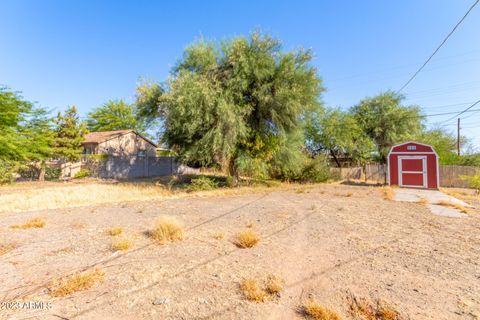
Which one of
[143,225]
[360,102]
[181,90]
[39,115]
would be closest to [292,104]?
[181,90]

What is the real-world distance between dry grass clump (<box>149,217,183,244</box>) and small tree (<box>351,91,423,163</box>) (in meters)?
19.2

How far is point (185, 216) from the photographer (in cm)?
590

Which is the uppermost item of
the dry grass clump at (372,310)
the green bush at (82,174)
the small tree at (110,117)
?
the small tree at (110,117)

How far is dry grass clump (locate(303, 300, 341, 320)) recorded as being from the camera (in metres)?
2.04

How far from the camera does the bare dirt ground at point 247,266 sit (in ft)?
7.37

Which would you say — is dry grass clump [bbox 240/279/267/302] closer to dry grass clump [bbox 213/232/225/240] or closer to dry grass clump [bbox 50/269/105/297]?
dry grass clump [bbox 213/232/225/240]

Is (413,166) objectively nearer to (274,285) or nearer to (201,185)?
(201,185)

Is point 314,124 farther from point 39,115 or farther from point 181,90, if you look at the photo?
point 39,115

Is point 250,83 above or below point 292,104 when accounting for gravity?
above

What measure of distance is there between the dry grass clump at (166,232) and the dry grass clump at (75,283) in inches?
50.3

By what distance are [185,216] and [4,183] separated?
1467 cm

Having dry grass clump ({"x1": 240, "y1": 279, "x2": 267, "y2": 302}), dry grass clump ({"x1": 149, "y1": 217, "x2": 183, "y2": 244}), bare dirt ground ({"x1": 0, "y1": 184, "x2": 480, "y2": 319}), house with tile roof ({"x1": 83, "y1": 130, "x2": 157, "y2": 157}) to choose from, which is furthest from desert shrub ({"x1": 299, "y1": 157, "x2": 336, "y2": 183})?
house with tile roof ({"x1": 83, "y1": 130, "x2": 157, "y2": 157})

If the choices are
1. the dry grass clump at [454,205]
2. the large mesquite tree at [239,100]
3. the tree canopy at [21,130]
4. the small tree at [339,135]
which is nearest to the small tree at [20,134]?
the tree canopy at [21,130]

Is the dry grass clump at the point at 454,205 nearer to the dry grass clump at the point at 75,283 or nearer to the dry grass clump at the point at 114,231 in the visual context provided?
the dry grass clump at the point at 75,283
